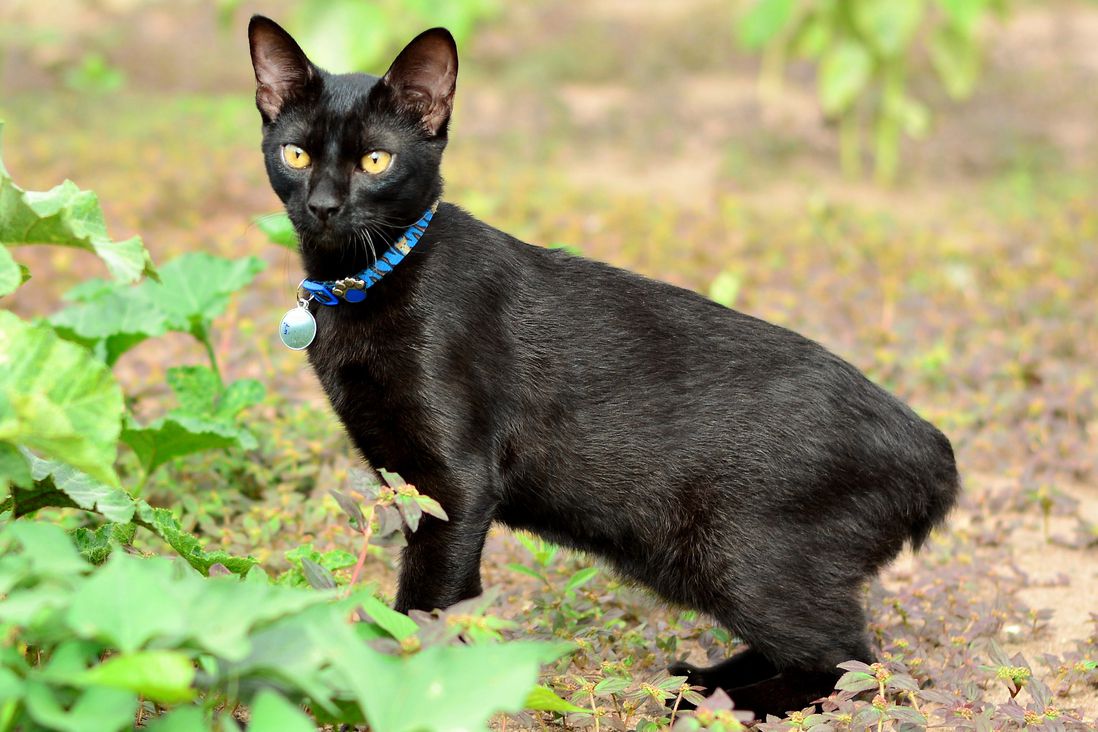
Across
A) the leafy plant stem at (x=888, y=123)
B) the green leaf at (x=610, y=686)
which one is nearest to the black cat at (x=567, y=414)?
the green leaf at (x=610, y=686)

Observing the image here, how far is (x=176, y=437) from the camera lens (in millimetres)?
2963

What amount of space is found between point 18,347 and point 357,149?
820 mm

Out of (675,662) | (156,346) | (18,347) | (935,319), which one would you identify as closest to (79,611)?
(18,347)

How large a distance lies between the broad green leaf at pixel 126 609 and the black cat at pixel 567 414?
891mm

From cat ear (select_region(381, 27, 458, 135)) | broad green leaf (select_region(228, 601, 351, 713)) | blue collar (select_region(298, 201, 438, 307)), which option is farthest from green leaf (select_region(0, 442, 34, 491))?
cat ear (select_region(381, 27, 458, 135))

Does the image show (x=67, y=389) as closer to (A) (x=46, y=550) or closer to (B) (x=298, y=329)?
(A) (x=46, y=550)

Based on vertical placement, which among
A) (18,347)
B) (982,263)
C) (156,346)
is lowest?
(156,346)

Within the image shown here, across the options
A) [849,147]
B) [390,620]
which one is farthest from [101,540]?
[849,147]

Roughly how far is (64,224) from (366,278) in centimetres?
62

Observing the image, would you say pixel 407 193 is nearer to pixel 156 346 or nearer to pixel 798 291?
pixel 156 346

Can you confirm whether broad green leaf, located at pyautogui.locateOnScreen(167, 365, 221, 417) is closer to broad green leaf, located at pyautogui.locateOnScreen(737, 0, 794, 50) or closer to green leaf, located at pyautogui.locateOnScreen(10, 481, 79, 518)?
green leaf, located at pyautogui.locateOnScreen(10, 481, 79, 518)

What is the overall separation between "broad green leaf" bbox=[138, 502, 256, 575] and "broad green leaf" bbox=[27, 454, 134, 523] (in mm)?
58

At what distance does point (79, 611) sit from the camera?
1531mm

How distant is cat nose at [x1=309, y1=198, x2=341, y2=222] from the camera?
2.32 meters
